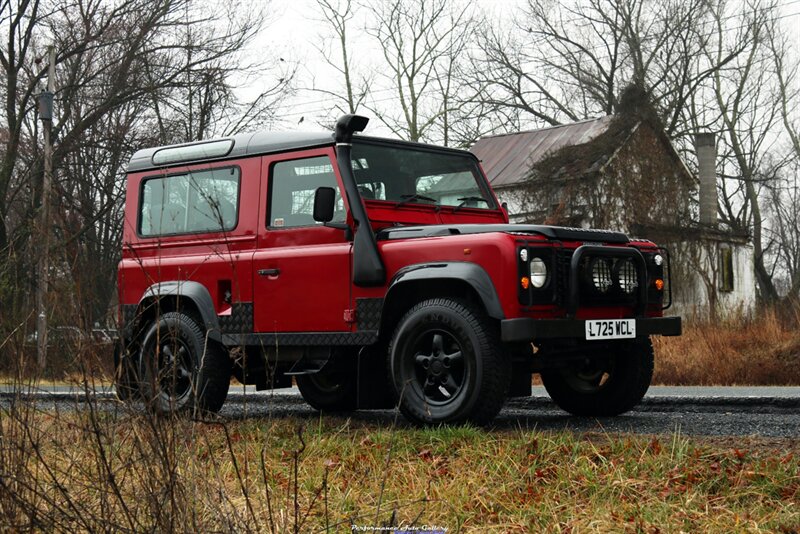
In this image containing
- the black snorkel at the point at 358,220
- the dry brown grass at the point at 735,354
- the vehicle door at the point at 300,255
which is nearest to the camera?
the black snorkel at the point at 358,220

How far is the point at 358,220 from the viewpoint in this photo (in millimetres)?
7988

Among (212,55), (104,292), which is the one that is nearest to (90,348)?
(104,292)

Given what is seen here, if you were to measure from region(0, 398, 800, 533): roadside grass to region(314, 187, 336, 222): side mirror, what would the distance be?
180cm

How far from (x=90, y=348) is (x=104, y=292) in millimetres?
20942

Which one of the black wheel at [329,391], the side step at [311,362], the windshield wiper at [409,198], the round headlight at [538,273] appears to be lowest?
the black wheel at [329,391]

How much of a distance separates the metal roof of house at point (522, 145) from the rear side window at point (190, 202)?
24.7 m

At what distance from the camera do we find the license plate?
24.7 ft

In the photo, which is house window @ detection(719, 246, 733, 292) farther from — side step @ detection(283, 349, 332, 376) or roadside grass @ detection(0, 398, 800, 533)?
roadside grass @ detection(0, 398, 800, 533)

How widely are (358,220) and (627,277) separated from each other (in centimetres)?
201

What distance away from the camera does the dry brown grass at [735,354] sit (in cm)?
1384

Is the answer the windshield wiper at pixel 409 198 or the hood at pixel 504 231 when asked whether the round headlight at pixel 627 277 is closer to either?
the hood at pixel 504 231

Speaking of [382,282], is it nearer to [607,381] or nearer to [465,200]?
[465,200]

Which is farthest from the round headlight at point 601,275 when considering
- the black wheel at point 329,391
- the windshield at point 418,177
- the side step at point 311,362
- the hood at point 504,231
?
the black wheel at point 329,391

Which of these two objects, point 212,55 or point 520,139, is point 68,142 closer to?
point 212,55
